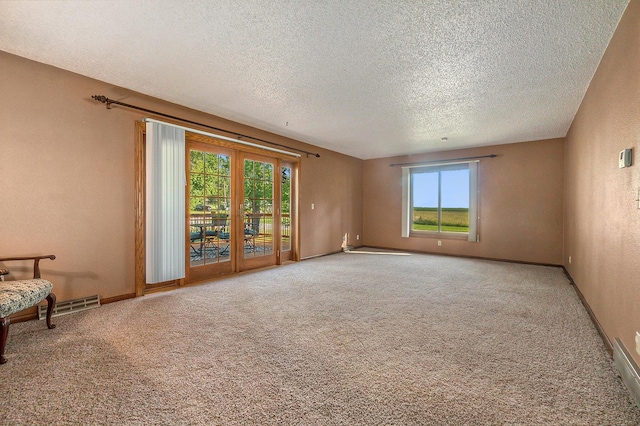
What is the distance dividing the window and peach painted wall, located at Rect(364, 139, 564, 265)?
0.61 feet

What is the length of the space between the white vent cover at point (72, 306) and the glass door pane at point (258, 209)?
2252mm

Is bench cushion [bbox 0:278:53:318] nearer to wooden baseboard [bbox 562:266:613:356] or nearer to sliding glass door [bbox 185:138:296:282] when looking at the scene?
sliding glass door [bbox 185:138:296:282]

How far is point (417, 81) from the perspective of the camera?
10.5 feet

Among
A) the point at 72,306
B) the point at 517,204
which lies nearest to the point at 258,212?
the point at 72,306

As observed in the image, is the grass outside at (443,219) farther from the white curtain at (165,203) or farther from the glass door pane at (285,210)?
the white curtain at (165,203)

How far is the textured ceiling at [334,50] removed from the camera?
2098 mm

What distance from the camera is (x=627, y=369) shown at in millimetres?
1819

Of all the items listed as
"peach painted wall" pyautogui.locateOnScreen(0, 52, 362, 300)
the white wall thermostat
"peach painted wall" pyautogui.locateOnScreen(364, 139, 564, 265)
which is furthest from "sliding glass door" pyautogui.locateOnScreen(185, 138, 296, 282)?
the white wall thermostat

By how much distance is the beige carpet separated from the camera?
Result: 1.57 metres

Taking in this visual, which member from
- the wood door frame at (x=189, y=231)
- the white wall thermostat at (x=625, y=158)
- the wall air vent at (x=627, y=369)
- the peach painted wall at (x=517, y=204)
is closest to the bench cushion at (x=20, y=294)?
the wood door frame at (x=189, y=231)

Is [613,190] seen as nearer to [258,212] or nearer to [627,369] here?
[627,369]

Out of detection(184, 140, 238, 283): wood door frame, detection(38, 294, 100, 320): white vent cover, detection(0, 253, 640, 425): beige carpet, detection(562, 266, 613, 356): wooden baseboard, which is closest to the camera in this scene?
detection(0, 253, 640, 425): beige carpet

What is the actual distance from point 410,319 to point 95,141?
4020 millimetres

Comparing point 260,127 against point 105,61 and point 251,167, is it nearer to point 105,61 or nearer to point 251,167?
point 251,167
